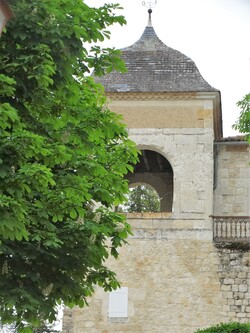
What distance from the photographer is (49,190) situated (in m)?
11.8

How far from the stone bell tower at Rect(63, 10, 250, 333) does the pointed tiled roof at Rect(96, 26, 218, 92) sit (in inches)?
1.1

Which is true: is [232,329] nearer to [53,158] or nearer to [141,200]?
[53,158]

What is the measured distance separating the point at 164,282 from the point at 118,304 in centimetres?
132

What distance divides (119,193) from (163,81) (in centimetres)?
1103

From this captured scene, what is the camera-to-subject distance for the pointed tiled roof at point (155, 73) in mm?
23844

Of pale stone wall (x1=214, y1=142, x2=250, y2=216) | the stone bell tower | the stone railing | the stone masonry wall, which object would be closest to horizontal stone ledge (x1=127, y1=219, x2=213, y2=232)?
the stone bell tower

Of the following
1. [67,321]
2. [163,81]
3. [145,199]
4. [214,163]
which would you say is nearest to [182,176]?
[214,163]

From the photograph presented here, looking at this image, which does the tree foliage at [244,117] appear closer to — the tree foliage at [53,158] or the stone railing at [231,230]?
the tree foliage at [53,158]

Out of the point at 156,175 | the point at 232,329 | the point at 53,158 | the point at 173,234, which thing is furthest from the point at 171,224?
the point at 53,158

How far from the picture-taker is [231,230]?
23.0 metres

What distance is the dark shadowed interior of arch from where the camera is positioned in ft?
84.7

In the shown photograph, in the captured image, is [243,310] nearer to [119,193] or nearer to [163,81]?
[163,81]

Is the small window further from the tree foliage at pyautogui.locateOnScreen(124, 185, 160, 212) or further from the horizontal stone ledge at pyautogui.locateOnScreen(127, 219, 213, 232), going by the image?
the tree foliage at pyautogui.locateOnScreen(124, 185, 160, 212)

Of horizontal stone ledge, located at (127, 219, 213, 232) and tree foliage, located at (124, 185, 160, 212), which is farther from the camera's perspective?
tree foliage, located at (124, 185, 160, 212)
